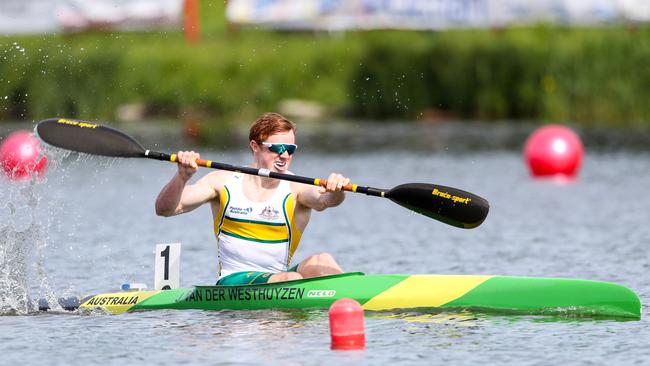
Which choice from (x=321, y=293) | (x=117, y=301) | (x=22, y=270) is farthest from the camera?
(x=22, y=270)

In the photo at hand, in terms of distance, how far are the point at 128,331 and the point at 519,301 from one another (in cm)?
297

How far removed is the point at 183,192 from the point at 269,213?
0.71m

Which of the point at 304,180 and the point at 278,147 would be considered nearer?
the point at 304,180

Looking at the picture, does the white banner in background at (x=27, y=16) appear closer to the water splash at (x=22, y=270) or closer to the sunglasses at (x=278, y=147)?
the water splash at (x=22, y=270)

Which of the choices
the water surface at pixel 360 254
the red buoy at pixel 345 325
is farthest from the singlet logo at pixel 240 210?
the red buoy at pixel 345 325

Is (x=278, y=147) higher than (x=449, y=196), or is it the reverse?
(x=278, y=147)

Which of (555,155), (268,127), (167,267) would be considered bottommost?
(167,267)

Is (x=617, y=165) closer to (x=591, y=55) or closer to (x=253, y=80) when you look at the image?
(x=591, y=55)

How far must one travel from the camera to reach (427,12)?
41.4m

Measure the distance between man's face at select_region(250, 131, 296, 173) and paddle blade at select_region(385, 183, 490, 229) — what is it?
97cm

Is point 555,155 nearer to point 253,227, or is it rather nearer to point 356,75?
point 253,227

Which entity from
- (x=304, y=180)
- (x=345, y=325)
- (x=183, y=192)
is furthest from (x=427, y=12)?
(x=345, y=325)

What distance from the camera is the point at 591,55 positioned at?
34219mm

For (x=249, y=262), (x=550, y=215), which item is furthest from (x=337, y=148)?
(x=249, y=262)
